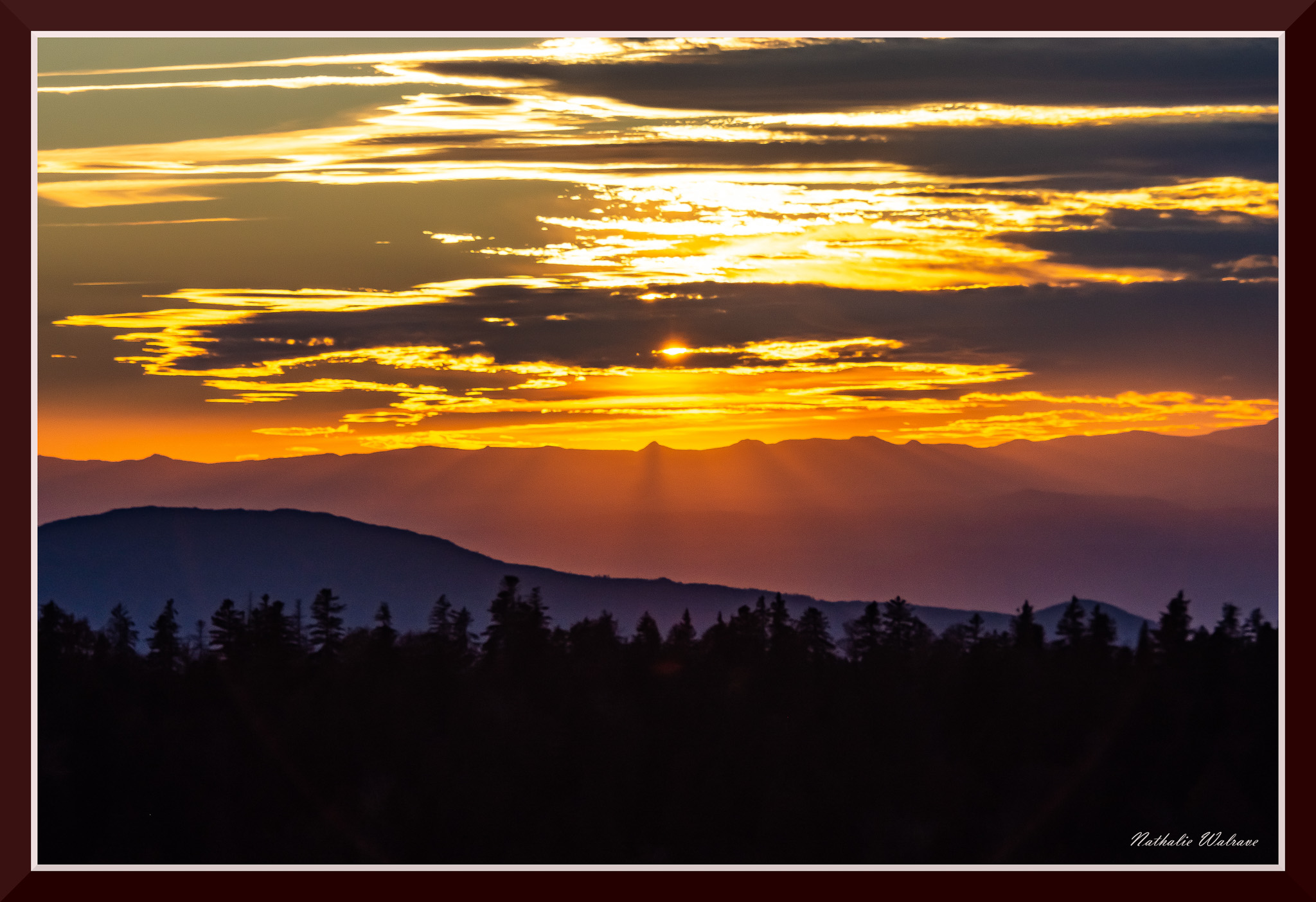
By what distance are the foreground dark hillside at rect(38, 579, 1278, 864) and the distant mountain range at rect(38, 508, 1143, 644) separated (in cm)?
36

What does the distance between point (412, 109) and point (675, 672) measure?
9775 millimetres

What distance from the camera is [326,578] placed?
63.7ft

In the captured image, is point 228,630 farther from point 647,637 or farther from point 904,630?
point 904,630

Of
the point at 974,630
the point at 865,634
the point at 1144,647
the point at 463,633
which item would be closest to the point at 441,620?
the point at 463,633

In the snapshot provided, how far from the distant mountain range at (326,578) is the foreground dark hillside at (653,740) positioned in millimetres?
356

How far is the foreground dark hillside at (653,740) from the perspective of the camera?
16.0 m

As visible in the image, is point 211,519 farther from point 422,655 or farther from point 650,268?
point 650,268

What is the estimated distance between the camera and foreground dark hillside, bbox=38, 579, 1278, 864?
1605 centimetres

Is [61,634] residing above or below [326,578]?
below

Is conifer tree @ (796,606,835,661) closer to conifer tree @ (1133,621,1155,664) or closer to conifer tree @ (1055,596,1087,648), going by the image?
conifer tree @ (1055,596,1087,648)

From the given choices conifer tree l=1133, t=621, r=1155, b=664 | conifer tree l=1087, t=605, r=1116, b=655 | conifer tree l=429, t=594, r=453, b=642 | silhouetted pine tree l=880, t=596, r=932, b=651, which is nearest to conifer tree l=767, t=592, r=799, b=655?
silhouetted pine tree l=880, t=596, r=932, b=651

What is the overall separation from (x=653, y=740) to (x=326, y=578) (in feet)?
21.8
